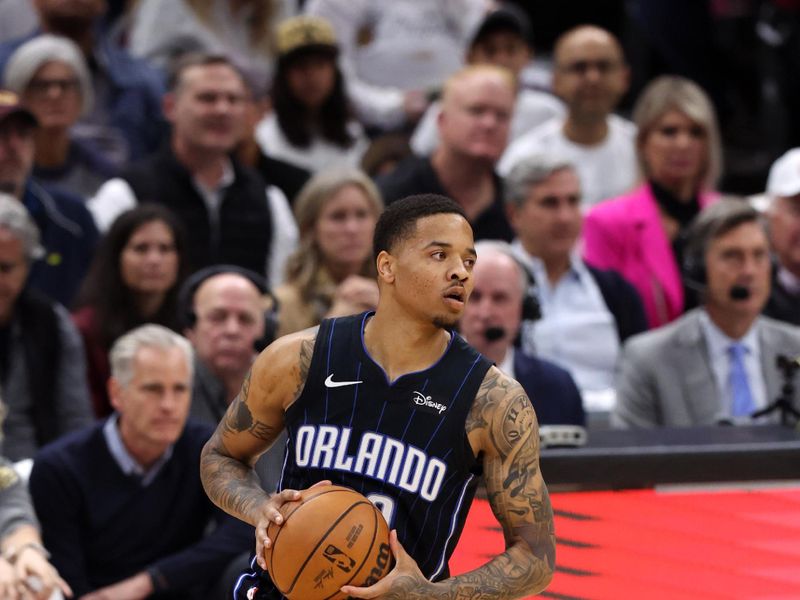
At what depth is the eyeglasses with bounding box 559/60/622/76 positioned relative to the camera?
317 inches

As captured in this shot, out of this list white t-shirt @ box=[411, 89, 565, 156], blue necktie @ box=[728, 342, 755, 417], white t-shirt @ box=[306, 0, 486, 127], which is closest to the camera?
blue necktie @ box=[728, 342, 755, 417]

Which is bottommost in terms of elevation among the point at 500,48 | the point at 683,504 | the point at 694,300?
the point at 683,504

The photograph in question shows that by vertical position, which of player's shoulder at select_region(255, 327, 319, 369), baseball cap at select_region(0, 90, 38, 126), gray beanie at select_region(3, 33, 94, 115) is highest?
gray beanie at select_region(3, 33, 94, 115)

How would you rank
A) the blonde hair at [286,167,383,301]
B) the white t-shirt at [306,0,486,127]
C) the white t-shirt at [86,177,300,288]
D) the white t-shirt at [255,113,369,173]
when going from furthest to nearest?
the white t-shirt at [306,0,486,127] → the white t-shirt at [255,113,369,173] → the white t-shirt at [86,177,300,288] → the blonde hair at [286,167,383,301]

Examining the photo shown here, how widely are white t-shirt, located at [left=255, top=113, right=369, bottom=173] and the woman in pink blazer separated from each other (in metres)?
1.50

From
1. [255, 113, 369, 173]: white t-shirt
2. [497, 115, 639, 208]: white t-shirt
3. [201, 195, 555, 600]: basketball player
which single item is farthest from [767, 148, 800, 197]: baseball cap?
[201, 195, 555, 600]: basketball player

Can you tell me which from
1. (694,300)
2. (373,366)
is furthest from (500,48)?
(373,366)

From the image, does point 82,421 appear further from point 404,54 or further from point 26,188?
point 404,54

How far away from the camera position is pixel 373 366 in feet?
11.9

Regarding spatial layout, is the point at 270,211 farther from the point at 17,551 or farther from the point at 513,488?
the point at 513,488

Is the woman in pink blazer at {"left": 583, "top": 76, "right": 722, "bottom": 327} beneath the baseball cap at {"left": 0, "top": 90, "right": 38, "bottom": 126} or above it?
beneath

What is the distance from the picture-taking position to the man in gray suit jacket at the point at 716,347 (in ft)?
20.7

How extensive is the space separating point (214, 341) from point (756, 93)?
5.37 m

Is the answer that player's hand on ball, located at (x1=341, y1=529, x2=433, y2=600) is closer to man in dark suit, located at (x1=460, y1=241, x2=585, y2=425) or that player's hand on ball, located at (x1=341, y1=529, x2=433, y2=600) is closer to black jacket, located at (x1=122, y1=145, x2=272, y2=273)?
man in dark suit, located at (x1=460, y1=241, x2=585, y2=425)
